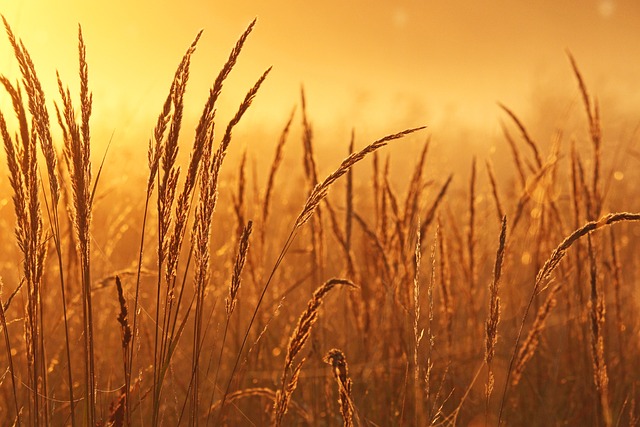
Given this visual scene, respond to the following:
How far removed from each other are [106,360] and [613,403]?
212 cm

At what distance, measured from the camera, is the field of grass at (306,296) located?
47.7 inches

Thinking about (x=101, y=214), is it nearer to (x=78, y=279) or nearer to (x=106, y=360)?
(x=106, y=360)

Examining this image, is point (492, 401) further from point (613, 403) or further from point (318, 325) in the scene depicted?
point (318, 325)

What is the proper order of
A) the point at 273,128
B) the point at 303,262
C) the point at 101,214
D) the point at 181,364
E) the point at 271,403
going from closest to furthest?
the point at 271,403, the point at 181,364, the point at 303,262, the point at 101,214, the point at 273,128

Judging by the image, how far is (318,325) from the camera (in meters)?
2.39

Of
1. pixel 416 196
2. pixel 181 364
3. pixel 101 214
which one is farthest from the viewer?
pixel 101 214

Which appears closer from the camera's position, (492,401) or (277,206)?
(492,401)

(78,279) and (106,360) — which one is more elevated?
(78,279)

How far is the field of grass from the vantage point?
3.97 ft

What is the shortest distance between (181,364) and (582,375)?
1.89m

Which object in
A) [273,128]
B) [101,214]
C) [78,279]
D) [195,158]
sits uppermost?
[273,128]

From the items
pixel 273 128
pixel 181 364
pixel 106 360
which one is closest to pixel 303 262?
pixel 181 364

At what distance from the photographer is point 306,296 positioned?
3682mm

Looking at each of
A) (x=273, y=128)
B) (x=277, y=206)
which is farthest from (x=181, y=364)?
(x=273, y=128)
